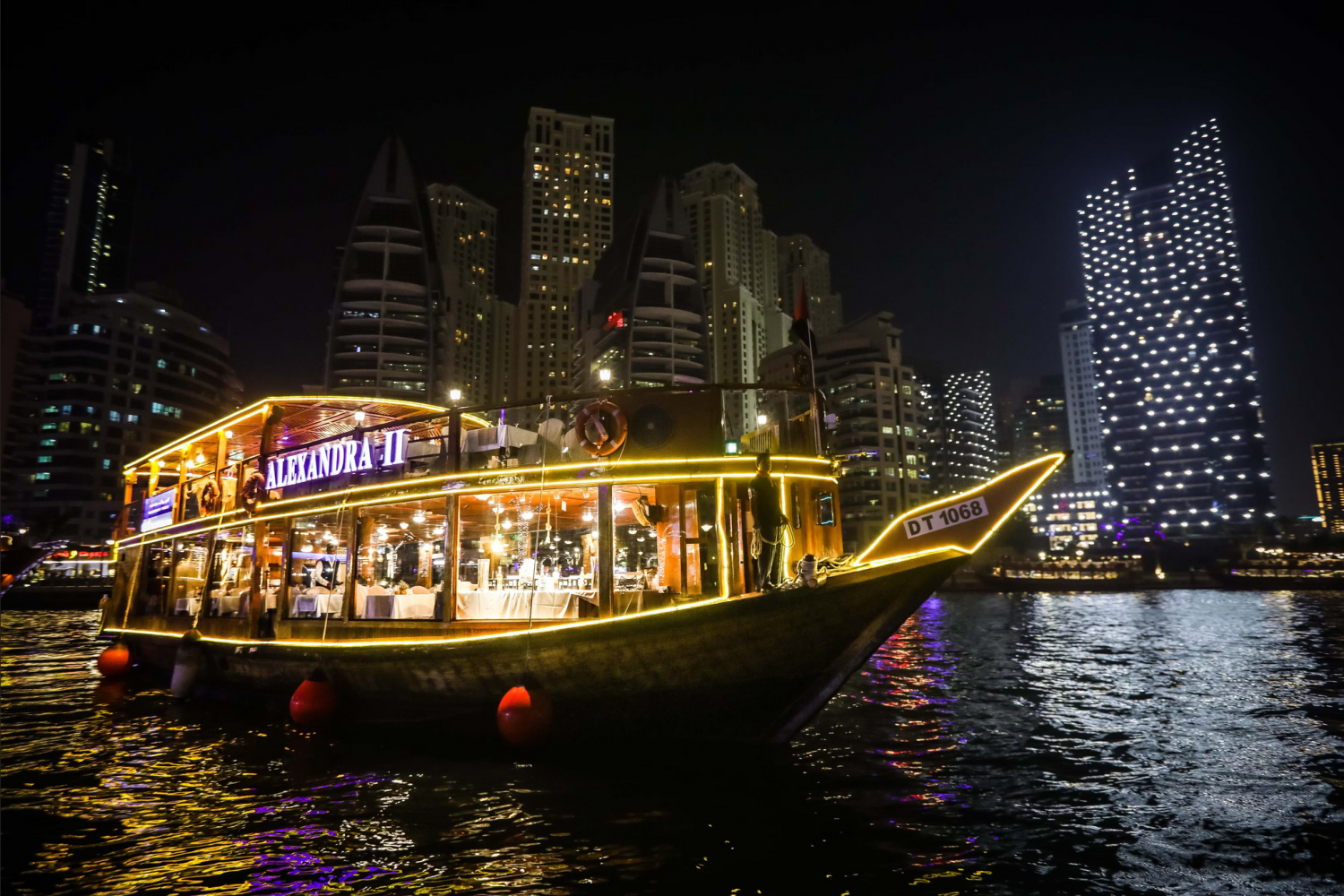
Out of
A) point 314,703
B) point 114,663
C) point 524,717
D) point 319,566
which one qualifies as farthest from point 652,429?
point 114,663

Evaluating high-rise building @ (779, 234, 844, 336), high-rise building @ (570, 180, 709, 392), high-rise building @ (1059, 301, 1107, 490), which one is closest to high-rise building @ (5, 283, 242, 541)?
high-rise building @ (570, 180, 709, 392)

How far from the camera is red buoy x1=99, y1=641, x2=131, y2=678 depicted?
15.4 m

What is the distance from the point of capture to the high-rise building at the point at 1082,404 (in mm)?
163000

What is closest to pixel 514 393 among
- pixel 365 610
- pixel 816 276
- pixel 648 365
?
pixel 648 365

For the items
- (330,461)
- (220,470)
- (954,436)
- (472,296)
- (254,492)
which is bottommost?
(254,492)

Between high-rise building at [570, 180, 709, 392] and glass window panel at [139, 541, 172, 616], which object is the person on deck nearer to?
glass window panel at [139, 541, 172, 616]

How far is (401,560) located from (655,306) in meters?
80.0

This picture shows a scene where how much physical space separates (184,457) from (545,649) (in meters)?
12.7

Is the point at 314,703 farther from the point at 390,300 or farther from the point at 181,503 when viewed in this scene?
the point at 390,300

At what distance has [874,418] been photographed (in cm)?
9575

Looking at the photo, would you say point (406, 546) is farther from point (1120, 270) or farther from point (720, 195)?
point (1120, 270)

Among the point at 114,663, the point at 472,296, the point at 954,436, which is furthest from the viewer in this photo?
the point at 954,436

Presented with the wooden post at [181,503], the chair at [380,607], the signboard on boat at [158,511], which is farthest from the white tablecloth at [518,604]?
the signboard on boat at [158,511]

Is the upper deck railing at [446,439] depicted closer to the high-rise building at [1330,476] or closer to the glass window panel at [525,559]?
the glass window panel at [525,559]
